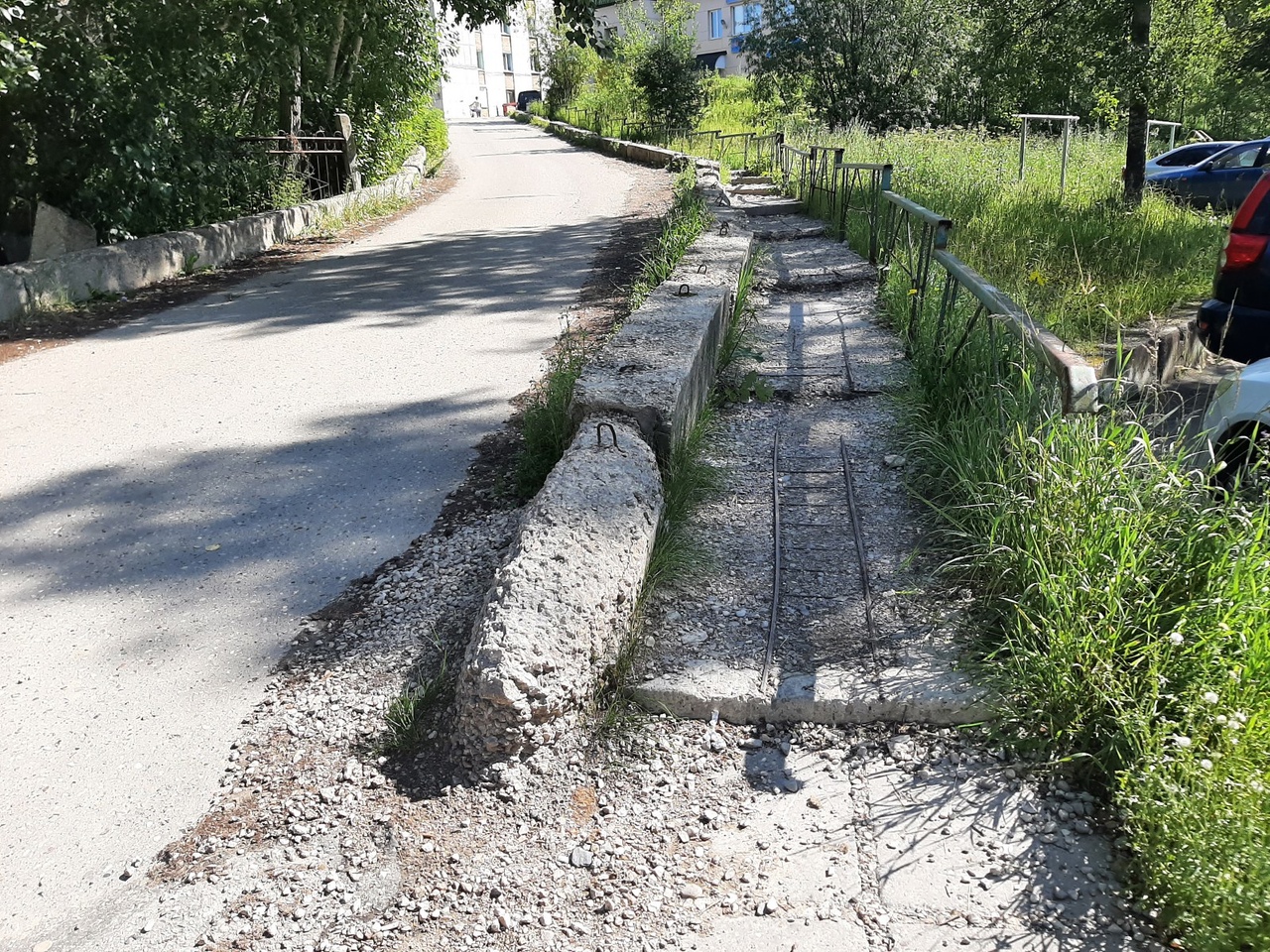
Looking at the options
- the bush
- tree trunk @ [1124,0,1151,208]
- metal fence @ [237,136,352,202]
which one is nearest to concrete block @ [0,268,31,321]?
metal fence @ [237,136,352,202]

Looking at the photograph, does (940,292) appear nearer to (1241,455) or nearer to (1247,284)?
(1247,284)

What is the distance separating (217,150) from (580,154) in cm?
2023

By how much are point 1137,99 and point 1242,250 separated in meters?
7.29

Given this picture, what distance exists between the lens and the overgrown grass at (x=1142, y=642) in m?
2.27

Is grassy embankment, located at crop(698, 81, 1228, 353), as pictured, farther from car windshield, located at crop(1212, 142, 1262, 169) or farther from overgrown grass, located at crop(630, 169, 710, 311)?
overgrown grass, located at crop(630, 169, 710, 311)

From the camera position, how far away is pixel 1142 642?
290cm

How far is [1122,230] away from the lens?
31.1 feet

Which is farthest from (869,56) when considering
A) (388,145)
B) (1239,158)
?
(388,145)

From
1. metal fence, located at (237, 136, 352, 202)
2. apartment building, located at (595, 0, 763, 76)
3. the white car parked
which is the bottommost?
the white car parked

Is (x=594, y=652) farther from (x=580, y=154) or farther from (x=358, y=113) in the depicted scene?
(x=580, y=154)

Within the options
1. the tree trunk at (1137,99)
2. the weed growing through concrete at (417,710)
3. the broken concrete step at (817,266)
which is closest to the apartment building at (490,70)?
the tree trunk at (1137,99)

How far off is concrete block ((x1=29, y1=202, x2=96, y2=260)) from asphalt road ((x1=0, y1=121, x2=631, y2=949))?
5.96ft

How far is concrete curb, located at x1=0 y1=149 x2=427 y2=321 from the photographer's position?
895 centimetres

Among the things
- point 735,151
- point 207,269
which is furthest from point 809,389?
point 735,151
